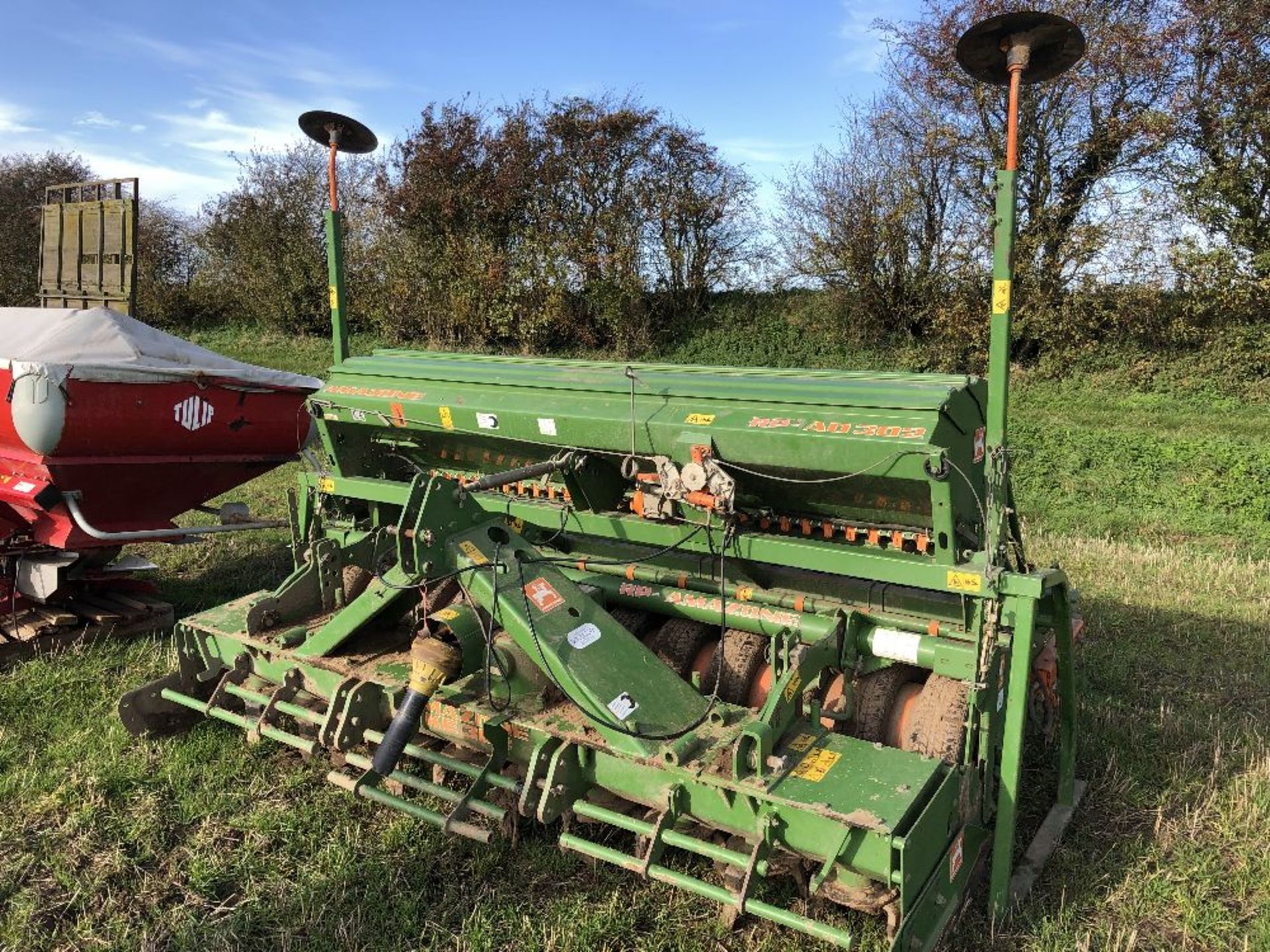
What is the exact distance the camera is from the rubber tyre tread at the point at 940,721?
3396mm

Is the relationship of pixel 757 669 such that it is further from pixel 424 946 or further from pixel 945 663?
pixel 424 946

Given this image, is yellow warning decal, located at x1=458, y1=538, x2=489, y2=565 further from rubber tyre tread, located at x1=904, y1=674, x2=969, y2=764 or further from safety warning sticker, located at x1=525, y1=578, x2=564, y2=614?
rubber tyre tread, located at x1=904, y1=674, x2=969, y2=764

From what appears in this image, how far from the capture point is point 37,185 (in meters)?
23.3

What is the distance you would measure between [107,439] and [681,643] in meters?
3.84

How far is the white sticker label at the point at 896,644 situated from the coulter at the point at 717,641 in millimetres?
10

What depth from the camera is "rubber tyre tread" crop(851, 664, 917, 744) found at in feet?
12.0

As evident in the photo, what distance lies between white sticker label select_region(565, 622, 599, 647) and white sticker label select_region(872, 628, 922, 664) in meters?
1.10

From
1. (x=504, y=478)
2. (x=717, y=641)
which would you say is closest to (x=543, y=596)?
(x=504, y=478)

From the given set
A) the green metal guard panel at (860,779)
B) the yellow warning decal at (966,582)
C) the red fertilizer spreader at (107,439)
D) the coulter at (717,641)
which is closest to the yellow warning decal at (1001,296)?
the coulter at (717,641)

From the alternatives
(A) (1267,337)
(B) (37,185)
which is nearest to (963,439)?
(A) (1267,337)

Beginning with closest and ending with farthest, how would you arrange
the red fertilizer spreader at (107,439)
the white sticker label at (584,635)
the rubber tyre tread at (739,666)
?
the white sticker label at (584,635) < the rubber tyre tread at (739,666) < the red fertilizer spreader at (107,439)

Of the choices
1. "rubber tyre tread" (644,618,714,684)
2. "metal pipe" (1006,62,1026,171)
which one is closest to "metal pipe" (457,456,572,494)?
"rubber tyre tread" (644,618,714,684)

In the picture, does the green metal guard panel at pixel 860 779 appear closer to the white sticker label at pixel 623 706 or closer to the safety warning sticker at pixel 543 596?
the white sticker label at pixel 623 706

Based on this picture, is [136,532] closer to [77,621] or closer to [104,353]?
[77,621]
